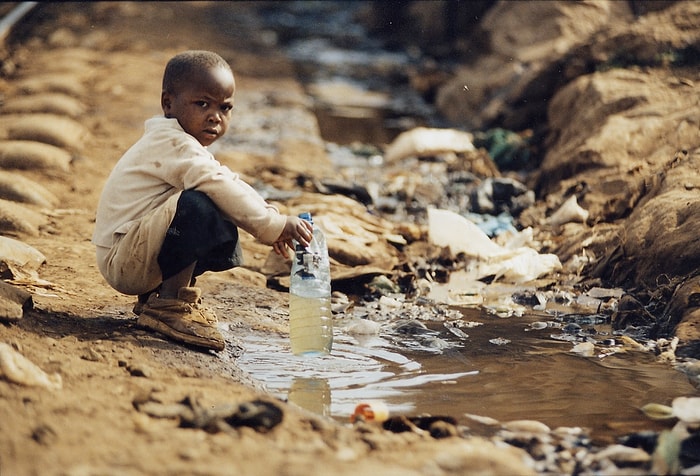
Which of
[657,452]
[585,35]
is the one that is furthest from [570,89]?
[657,452]

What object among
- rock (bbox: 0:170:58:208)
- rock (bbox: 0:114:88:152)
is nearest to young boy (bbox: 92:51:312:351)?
rock (bbox: 0:170:58:208)

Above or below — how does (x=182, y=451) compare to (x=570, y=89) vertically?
below

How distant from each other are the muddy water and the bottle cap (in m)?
0.09

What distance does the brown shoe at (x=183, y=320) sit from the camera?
3.44 m

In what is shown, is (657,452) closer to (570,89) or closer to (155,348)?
(155,348)

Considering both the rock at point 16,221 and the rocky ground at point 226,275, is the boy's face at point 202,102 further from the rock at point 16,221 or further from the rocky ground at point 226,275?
the rock at point 16,221

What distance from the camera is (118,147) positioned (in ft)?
24.7

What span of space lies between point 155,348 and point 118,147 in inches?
177

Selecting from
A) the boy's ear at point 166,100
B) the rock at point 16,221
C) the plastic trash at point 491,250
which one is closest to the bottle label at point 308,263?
the boy's ear at point 166,100

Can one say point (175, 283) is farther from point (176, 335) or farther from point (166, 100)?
point (166, 100)

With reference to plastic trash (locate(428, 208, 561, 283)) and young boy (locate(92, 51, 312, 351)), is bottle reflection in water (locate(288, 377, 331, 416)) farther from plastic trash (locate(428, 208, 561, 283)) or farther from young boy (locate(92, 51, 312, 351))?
plastic trash (locate(428, 208, 561, 283))

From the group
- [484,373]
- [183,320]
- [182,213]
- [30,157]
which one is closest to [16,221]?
[30,157]

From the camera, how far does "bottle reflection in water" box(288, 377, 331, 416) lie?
10.2 ft

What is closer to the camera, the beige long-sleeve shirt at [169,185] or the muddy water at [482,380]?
the muddy water at [482,380]
